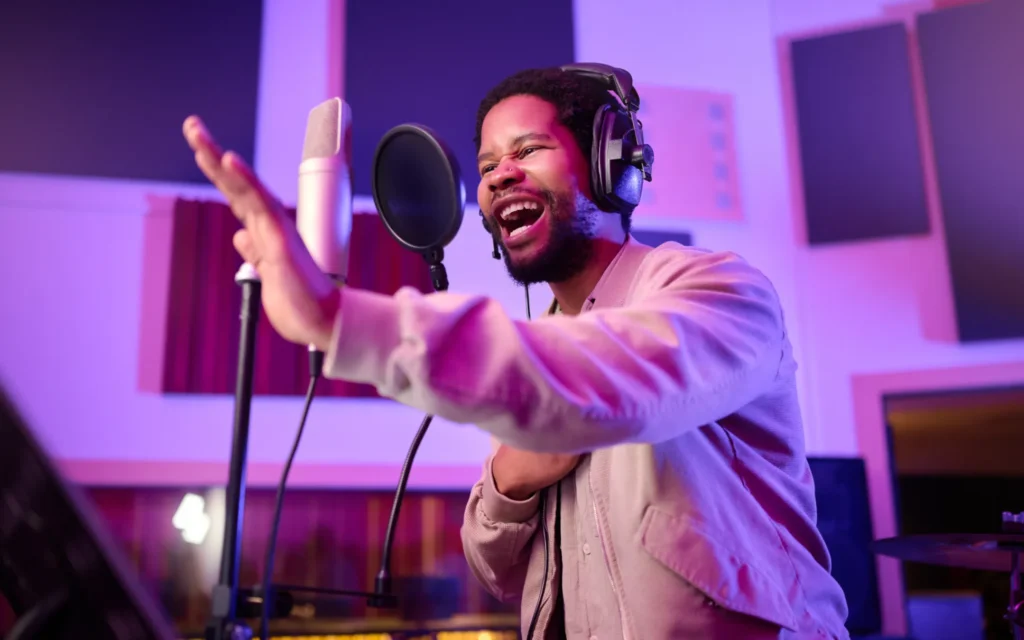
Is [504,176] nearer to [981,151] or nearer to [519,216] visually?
[519,216]

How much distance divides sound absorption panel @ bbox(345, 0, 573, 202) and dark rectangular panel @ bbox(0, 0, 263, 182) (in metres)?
0.47

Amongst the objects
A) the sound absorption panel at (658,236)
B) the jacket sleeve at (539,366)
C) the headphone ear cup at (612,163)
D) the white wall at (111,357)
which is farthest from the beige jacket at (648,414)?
the sound absorption panel at (658,236)

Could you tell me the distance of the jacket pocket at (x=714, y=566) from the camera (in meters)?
1.04

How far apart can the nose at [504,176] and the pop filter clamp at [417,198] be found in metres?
0.30

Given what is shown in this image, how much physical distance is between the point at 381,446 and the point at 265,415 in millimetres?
478

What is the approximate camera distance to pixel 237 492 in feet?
2.79

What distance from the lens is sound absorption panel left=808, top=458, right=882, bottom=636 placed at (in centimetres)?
290

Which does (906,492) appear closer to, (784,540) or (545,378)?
(784,540)

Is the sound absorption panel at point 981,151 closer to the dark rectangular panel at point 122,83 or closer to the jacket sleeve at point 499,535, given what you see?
the jacket sleeve at point 499,535

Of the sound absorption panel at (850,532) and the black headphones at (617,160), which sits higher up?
the black headphones at (617,160)

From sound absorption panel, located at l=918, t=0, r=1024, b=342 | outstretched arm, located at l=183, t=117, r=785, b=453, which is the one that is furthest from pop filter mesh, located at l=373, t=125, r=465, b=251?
sound absorption panel, located at l=918, t=0, r=1024, b=342

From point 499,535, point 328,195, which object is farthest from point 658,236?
point 328,195

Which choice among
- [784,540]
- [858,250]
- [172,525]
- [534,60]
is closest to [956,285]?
[858,250]

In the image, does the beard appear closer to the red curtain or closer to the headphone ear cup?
the headphone ear cup
